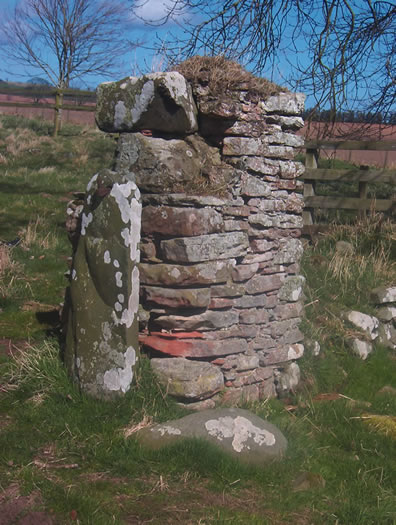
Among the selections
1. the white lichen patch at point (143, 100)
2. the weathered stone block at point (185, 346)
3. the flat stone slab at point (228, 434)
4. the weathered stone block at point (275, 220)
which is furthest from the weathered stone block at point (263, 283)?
the white lichen patch at point (143, 100)

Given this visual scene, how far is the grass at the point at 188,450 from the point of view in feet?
12.6

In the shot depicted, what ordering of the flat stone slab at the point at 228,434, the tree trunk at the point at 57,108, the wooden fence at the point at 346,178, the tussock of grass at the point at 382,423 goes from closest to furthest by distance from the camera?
the flat stone slab at the point at 228,434 → the tussock of grass at the point at 382,423 → the wooden fence at the point at 346,178 → the tree trunk at the point at 57,108

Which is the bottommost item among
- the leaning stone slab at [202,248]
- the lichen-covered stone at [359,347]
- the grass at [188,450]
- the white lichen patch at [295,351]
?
the grass at [188,450]

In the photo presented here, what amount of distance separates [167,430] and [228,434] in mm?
424

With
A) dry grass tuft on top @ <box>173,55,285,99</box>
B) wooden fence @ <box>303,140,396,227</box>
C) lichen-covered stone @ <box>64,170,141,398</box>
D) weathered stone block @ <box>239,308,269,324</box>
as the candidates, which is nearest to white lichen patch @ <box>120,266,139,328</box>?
lichen-covered stone @ <box>64,170,141,398</box>

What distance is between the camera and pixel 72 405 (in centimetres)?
473

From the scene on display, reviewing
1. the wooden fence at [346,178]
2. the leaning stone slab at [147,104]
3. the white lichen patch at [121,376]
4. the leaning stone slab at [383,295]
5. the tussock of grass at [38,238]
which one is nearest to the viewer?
the white lichen patch at [121,376]

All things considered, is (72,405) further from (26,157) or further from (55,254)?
(26,157)

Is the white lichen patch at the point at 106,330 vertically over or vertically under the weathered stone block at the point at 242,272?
under

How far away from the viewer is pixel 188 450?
14.1 feet

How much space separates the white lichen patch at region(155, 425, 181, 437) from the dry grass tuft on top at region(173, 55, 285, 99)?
266cm

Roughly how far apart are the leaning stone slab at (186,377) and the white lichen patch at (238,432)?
1.43 ft

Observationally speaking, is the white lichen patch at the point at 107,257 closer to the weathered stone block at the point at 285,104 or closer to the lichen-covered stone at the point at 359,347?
the weathered stone block at the point at 285,104

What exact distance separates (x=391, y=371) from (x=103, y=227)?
3712 millimetres
